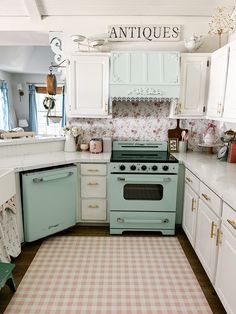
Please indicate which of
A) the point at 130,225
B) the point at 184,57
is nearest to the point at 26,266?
the point at 130,225

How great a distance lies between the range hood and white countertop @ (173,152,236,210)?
30.0 inches

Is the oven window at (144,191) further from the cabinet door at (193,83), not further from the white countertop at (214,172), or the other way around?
the cabinet door at (193,83)

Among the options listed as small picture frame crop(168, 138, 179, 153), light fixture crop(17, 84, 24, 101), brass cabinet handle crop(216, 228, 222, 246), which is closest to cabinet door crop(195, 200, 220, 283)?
brass cabinet handle crop(216, 228, 222, 246)

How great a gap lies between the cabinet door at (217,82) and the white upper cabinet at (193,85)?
0.09 m

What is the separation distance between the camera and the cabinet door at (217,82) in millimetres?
2494

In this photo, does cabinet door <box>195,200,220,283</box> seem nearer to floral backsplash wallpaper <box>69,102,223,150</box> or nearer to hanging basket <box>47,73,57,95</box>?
floral backsplash wallpaper <box>69,102,223,150</box>

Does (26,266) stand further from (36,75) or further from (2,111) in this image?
(36,75)

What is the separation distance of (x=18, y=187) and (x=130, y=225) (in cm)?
128

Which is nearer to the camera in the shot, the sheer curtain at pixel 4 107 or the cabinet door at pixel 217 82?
the cabinet door at pixel 217 82

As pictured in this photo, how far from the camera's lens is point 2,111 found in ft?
24.3

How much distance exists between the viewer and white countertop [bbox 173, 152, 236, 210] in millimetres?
1722

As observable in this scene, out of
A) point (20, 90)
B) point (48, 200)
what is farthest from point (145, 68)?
point (20, 90)

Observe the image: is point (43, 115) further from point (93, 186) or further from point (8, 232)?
point (8, 232)

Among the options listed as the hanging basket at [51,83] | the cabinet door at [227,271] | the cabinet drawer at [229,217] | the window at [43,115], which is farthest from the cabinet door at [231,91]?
the window at [43,115]
